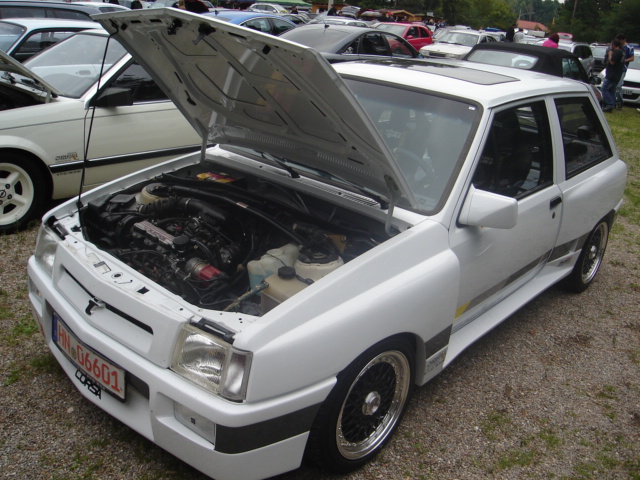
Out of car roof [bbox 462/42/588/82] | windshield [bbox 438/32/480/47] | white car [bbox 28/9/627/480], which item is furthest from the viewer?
windshield [bbox 438/32/480/47]

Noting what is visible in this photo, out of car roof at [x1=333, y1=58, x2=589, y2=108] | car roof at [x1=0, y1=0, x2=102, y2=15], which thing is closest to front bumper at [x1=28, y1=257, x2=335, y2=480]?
car roof at [x1=333, y1=58, x2=589, y2=108]

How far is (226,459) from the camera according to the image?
6.27ft

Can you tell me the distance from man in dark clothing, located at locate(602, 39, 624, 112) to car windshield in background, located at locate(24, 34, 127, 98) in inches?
448

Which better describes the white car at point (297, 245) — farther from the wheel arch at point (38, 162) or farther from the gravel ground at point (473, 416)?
the wheel arch at point (38, 162)

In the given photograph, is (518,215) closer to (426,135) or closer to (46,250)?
(426,135)

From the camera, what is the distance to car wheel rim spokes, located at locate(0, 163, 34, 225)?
4.26m

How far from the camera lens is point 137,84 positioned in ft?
16.0

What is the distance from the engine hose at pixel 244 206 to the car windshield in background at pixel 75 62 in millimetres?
2248

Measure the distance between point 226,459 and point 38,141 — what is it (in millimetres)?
3401

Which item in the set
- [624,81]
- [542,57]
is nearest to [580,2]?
[624,81]

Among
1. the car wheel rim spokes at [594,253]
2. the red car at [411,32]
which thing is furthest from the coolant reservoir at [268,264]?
the red car at [411,32]

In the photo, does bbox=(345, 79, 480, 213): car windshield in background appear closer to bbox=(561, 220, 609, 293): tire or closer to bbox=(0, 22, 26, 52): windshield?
bbox=(561, 220, 609, 293): tire

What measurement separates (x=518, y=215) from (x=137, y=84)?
3521 mm

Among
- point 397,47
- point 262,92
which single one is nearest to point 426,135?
point 262,92
